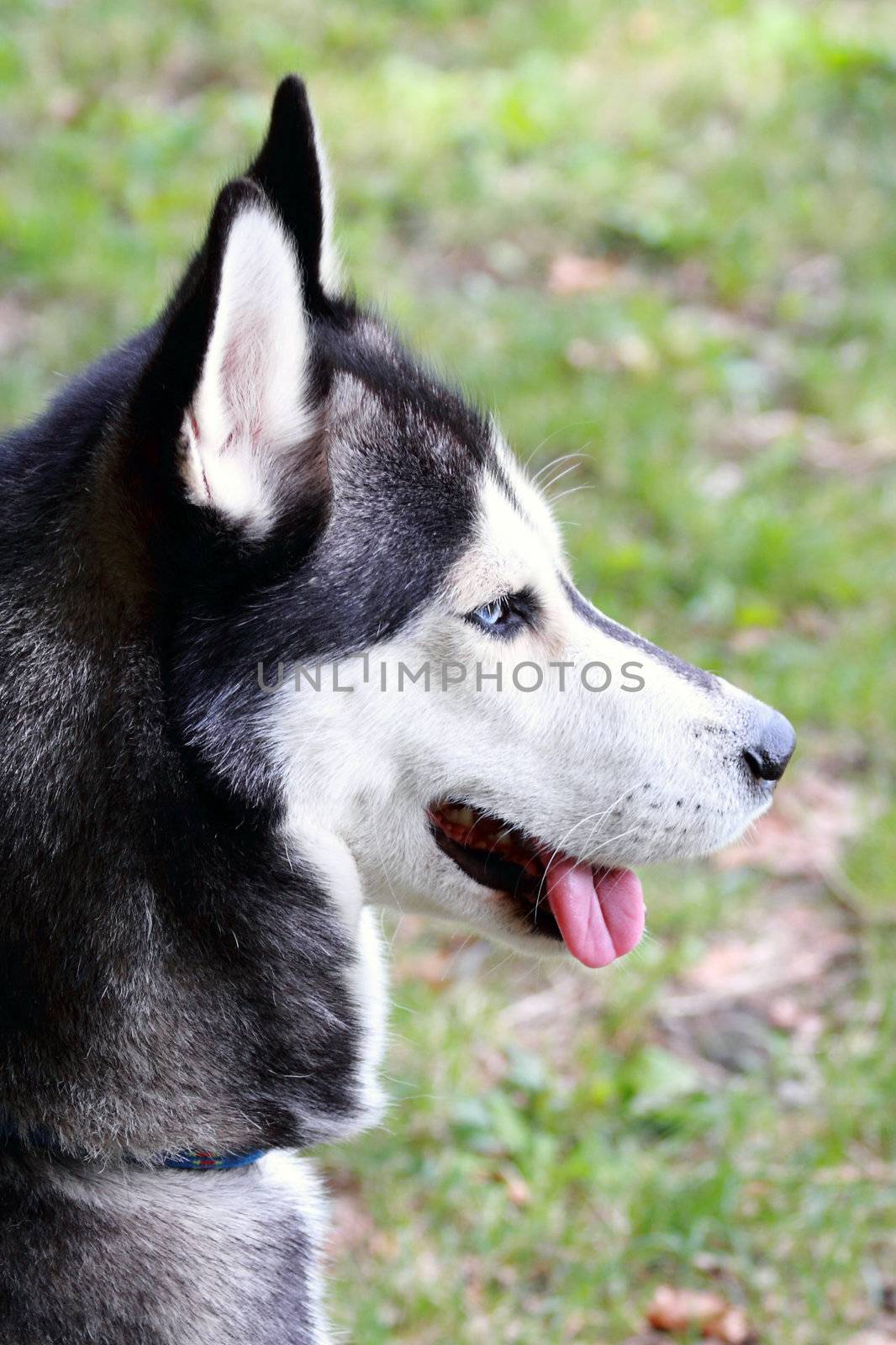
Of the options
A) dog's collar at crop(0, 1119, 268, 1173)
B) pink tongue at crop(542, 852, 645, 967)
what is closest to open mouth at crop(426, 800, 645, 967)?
pink tongue at crop(542, 852, 645, 967)

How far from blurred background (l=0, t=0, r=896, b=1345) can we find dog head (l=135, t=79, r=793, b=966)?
701 millimetres

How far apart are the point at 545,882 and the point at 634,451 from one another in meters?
3.04

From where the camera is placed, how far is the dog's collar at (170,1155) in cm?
188

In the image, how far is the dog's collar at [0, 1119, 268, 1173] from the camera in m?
1.88

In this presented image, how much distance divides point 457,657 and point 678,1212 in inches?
58.9

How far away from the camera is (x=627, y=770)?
2156mm

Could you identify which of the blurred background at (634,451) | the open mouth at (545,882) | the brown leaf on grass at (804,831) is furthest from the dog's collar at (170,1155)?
the brown leaf on grass at (804,831)

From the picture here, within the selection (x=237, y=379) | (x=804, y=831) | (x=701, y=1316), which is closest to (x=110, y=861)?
(x=237, y=379)

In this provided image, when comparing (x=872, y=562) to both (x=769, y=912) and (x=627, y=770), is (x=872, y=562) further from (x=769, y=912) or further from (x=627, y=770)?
(x=627, y=770)

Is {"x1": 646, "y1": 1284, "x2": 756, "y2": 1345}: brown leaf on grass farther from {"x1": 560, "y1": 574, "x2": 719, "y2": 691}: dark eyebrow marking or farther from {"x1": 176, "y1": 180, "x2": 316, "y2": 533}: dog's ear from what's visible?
{"x1": 176, "y1": 180, "x2": 316, "y2": 533}: dog's ear

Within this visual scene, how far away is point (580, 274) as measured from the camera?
20.0 feet

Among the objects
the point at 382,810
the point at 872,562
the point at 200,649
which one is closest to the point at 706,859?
the point at 872,562

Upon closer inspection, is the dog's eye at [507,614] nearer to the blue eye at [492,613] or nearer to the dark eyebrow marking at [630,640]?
the blue eye at [492,613]

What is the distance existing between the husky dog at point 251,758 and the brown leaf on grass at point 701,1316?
0.91 metres
